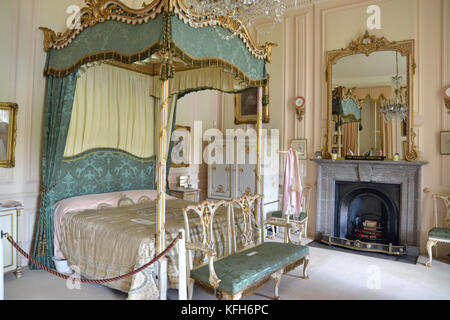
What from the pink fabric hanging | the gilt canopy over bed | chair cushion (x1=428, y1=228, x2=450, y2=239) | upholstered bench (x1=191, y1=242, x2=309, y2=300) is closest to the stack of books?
chair cushion (x1=428, y1=228, x2=450, y2=239)

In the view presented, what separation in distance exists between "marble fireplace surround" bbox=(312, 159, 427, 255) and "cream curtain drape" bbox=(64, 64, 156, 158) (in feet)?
10.4

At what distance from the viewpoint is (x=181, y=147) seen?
6.55 meters

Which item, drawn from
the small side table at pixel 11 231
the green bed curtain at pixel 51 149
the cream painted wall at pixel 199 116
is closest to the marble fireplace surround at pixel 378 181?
the cream painted wall at pixel 199 116

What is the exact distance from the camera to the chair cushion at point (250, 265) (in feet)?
9.04

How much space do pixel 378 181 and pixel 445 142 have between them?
114 cm

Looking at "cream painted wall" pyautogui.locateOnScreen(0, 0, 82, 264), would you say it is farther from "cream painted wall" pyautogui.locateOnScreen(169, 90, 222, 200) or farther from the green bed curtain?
"cream painted wall" pyautogui.locateOnScreen(169, 90, 222, 200)

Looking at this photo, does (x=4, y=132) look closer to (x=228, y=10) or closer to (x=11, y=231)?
(x=11, y=231)

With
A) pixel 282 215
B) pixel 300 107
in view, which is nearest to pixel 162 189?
pixel 282 215

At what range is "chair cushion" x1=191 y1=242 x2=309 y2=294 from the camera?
9.04 feet

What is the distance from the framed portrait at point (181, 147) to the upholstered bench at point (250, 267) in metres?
3.11

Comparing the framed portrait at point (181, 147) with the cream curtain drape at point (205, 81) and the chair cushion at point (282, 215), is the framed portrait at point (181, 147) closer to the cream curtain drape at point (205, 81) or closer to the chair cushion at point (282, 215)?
the cream curtain drape at point (205, 81)

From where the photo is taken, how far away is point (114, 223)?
362cm
